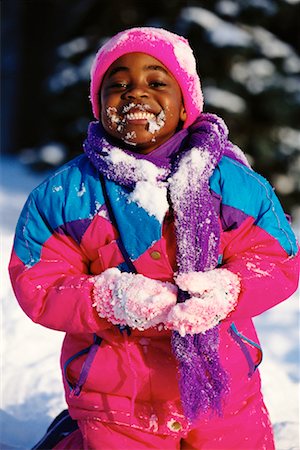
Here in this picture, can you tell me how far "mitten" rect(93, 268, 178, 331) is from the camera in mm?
2025

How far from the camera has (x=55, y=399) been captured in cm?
347

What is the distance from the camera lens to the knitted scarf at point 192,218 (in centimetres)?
211

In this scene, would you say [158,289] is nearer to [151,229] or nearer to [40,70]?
[151,229]

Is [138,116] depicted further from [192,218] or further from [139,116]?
[192,218]

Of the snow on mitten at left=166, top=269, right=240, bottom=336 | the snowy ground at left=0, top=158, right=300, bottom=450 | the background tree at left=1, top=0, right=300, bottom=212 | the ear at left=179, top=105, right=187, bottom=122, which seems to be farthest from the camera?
the background tree at left=1, top=0, right=300, bottom=212

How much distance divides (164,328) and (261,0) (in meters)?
7.74

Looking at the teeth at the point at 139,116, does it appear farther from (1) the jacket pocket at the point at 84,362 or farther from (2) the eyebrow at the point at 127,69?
(1) the jacket pocket at the point at 84,362

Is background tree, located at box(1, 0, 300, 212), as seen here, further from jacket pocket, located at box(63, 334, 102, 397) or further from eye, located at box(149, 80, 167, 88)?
jacket pocket, located at box(63, 334, 102, 397)

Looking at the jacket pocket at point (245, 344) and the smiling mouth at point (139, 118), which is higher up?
the smiling mouth at point (139, 118)

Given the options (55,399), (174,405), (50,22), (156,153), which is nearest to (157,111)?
(156,153)

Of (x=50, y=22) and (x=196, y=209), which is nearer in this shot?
(x=196, y=209)

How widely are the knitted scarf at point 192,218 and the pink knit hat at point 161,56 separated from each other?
0.47 ft

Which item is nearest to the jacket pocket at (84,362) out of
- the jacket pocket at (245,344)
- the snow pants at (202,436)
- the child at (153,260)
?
the child at (153,260)

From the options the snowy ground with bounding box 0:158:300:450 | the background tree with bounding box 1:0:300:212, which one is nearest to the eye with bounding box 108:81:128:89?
the snowy ground with bounding box 0:158:300:450
